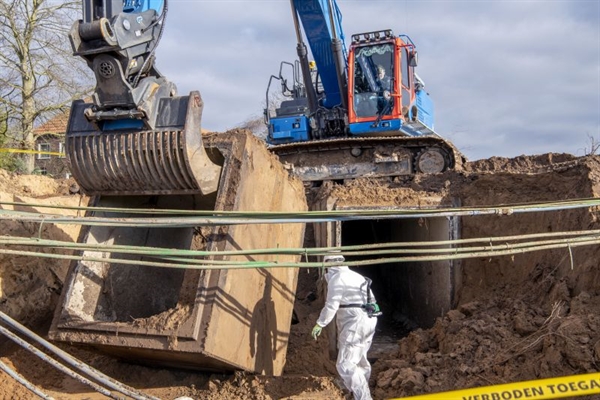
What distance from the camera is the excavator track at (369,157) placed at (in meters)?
11.4

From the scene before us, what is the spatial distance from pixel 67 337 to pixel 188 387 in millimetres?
1177

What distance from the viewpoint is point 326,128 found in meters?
12.1

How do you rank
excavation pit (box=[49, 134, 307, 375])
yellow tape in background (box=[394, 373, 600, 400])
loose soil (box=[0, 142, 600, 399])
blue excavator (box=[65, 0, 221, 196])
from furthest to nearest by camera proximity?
loose soil (box=[0, 142, 600, 399]) → excavation pit (box=[49, 134, 307, 375]) → blue excavator (box=[65, 0, 221, 196]) → yellow tape in background (box=[394, 373, 600, 400])

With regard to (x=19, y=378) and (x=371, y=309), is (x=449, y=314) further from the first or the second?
(x=19, y=378)

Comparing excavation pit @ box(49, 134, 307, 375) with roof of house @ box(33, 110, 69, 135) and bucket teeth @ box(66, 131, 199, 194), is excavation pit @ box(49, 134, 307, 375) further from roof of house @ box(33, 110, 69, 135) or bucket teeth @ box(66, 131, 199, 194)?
roof of house @ box(33, 110, 69, 135)

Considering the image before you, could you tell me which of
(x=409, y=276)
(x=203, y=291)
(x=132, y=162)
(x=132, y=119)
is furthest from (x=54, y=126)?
(x=203, y=291)

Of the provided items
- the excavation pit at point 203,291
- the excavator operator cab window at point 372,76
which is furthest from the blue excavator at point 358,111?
the excavation pit at point 203,291

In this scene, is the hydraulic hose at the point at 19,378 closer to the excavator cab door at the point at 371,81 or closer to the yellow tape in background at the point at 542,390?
the yellow tape in background at the point at 542,390

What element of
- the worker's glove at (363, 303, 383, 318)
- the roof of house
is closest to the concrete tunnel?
the worker's glove at (363, 303, 383, 318)

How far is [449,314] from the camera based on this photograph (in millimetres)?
7070

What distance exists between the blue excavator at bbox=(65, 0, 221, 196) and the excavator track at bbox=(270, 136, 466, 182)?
6.07 m

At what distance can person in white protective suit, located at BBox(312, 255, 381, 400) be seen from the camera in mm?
5719

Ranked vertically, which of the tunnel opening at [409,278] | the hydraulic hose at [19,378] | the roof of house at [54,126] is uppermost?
the roof of house at [54,126]

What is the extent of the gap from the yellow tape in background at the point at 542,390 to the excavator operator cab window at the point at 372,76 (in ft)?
25.9
